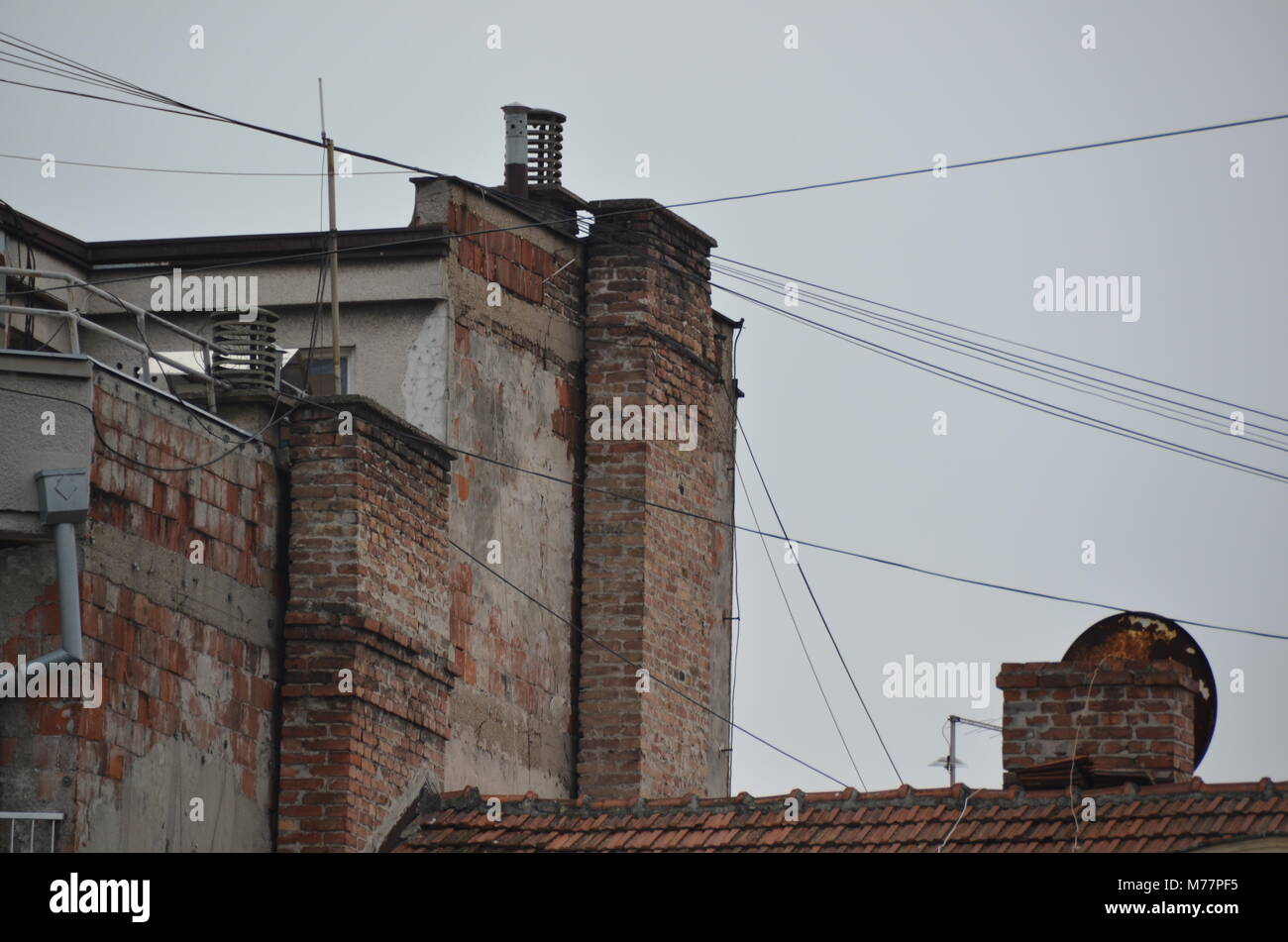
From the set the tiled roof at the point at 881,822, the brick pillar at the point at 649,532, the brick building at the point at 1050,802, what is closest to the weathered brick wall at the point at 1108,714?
the brick building at the point at 1050,802

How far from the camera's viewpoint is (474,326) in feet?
65.3

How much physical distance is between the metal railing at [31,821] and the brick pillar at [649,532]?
681cm

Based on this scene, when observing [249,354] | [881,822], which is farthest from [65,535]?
[881,822]

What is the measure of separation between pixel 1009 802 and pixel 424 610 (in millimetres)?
4262

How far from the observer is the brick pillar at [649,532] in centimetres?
2020

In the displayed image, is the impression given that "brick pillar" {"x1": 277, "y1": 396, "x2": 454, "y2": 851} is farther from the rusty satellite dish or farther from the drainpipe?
the rusty satellite dish

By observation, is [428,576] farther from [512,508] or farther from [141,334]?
[512,508]

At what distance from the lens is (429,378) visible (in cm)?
1947

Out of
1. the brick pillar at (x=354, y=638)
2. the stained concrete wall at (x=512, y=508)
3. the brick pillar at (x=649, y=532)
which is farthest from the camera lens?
the brick pillar at (x=649, y=532)

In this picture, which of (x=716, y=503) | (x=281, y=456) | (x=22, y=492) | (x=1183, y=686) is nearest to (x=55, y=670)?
(x=22, y=492)

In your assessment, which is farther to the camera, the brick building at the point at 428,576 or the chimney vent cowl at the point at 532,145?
the chimney vent cowl at the point at 532,145

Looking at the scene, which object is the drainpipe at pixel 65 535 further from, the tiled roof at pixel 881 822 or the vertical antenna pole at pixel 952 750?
the vertical antenna pole at pixel 952 750

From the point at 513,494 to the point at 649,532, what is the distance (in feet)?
4.40

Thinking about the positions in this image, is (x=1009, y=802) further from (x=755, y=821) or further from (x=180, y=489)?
→ (x=180, y=489)
